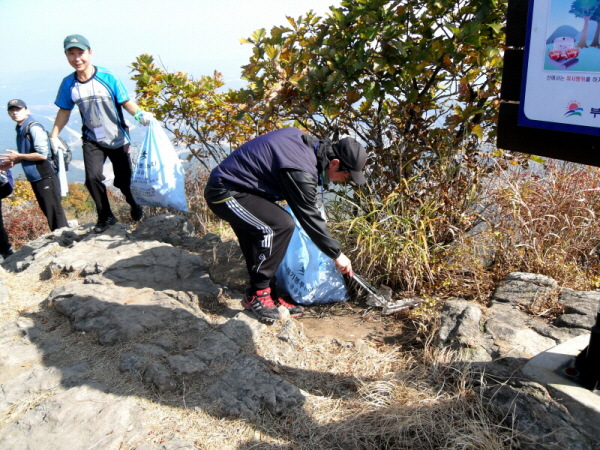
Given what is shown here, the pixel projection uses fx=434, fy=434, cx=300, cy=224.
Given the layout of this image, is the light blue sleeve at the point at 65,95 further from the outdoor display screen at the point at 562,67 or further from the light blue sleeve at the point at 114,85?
the outdoor display screen at the point at 562,67

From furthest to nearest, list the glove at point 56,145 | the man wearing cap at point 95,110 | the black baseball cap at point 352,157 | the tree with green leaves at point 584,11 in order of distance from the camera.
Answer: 1. the glove at point 56,145
2. the man wearing cap at point 95,110
3. the black baseball cap at point 352,157
4. the tree with green leaves at point 584,11

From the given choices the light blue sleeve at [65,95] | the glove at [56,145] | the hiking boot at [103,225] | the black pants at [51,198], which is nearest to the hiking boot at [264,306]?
the hiking boot at [103,225]

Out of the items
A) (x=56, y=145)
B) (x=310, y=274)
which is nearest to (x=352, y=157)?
(x=310, y=274)

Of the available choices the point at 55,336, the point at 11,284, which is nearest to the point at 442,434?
the point at 55,336

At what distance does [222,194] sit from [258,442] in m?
1.64

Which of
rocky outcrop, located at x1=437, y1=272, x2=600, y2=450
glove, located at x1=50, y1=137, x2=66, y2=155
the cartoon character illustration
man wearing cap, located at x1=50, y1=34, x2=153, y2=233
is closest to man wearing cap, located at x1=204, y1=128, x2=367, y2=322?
rocky outcrop, located at x1=437, y1=272, x2=600, y2=450

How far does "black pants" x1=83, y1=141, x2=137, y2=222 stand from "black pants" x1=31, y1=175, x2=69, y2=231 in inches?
29.7

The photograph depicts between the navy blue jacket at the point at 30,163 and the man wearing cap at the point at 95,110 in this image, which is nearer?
the man wearing cap at the point at 95,110

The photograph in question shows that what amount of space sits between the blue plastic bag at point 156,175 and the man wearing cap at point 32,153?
1239 millimetres

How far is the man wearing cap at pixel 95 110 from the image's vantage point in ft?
13.7

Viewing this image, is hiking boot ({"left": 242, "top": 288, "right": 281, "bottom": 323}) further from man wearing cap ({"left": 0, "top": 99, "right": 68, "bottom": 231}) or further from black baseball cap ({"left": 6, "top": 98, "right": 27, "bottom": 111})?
black baseball cap ({"left": 6, "top": 98, "right": 27, "bottom": 111})

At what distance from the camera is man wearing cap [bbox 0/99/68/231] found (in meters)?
4.84

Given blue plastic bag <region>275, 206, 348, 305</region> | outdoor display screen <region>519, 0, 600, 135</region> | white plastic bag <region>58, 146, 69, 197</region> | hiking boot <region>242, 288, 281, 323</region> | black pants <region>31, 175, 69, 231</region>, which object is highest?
outdoor display screen <region>519, 0, 600, 135</region>

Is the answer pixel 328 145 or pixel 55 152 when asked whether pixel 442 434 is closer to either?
pixel 328 145
